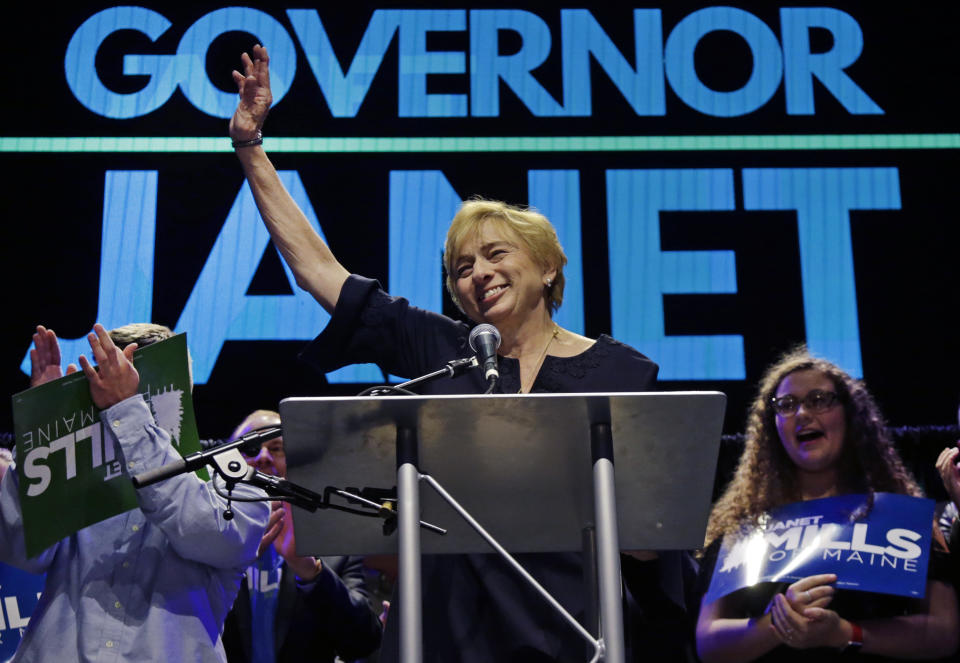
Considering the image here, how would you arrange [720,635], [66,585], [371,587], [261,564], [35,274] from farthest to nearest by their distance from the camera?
[35,274]
[371,587]
[261,564]
[720,635]
[66,585]

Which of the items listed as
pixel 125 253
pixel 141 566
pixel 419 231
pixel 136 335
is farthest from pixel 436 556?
pixel 125 253

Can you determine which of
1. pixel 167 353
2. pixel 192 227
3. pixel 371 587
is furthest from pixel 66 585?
pixel 192 227

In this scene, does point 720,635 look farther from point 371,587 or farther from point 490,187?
point 490,187

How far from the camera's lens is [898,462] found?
3141 millimetres

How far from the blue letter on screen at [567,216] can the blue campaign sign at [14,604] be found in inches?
93.2

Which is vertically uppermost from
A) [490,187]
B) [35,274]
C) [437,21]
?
[437,21]

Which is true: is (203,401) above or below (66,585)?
above

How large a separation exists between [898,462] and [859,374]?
155cm

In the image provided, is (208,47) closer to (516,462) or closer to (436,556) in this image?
(436,556)

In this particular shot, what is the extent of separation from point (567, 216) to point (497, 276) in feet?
7.97

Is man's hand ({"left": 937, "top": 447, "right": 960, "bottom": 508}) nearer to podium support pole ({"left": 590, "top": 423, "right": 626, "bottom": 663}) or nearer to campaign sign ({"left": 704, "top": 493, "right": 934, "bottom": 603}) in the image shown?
campaign sign ({"left": 704, "top": 493, "right": 934, "bottom": 603})

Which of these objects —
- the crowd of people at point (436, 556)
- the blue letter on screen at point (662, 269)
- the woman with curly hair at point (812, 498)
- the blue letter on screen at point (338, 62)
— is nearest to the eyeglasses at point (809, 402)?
the woman with curly hair at point (812, 498)

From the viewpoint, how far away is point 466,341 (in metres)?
2.36

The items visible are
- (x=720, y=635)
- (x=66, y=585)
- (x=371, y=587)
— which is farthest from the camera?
(x=371, y=587)
